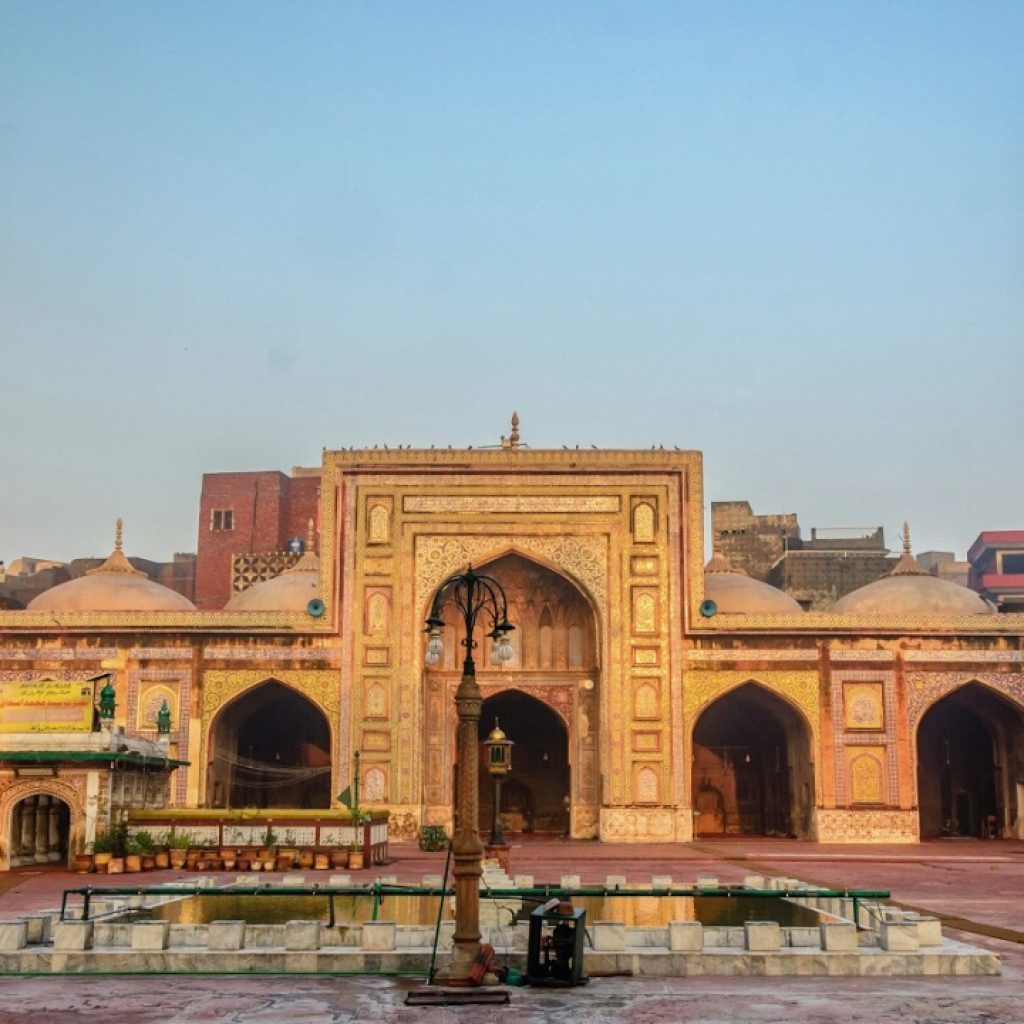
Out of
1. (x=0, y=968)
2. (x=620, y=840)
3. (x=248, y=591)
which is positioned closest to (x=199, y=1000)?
(x=0, y=968)

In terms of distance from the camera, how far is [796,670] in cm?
3456

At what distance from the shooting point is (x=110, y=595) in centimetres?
3828

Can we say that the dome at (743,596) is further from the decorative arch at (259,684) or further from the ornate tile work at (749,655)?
the decorative arch at (259,684)

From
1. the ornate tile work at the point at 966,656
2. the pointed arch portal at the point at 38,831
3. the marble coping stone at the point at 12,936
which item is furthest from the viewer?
the ornate tile work at the point at 966,656

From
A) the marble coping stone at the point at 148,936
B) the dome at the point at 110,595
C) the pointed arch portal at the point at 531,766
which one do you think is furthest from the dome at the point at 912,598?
the marble coping stone at the point at 148,936

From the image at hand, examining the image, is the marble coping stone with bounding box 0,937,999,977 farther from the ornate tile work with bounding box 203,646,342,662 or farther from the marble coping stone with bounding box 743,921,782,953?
the ornate tile work with bounding box 203,646,342,662

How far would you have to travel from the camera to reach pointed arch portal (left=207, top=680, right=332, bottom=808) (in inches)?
1385

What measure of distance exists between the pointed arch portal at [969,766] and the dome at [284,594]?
16971 mm

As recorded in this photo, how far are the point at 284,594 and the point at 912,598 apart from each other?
1708cm

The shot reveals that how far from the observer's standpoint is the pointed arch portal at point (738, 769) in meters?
38.2

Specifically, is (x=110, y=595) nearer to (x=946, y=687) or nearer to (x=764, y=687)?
(x=764, y=687)

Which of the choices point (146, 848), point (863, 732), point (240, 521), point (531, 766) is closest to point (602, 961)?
point (146, 848)

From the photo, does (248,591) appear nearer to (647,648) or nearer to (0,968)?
(647,648)

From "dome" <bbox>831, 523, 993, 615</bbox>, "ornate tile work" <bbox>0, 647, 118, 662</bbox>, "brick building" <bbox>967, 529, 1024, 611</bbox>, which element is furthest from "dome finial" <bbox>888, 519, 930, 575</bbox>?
"brick building" <bbox>967, 529, 1024, 611</bbox>
